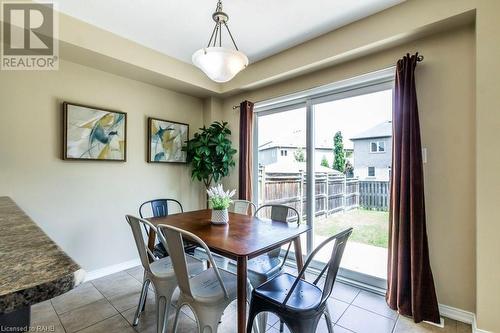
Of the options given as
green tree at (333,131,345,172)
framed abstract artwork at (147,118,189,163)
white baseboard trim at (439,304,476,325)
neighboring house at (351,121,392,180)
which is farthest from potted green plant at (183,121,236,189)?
white baseboard trim at (439,304,476,325)

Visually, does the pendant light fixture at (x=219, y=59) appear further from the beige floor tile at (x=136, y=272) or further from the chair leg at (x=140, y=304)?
the beige floor tile at (x=136, y=272)

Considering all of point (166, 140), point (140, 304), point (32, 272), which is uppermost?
point (166, 140)

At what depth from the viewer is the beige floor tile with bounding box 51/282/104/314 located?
226 centimetres

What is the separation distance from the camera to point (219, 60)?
180cm

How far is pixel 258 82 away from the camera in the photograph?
3307 mm

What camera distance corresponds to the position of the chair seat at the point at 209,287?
152 centimetres

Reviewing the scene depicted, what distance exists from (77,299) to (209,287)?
169 cm

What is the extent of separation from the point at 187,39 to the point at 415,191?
2.77 m

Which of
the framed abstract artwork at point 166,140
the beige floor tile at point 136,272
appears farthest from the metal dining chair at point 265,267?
the framed abstract artwork at point 166,140

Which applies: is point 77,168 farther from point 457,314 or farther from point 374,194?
point 457,314

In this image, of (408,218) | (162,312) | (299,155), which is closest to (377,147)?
(408,218)

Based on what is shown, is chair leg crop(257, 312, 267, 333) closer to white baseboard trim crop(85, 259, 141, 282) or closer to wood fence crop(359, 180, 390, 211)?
wood fence crop(359, 180, 390, 211)

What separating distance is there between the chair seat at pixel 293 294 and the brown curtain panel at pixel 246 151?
1894 mm

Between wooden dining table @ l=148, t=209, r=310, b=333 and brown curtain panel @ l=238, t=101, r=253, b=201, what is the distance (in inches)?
36.0
